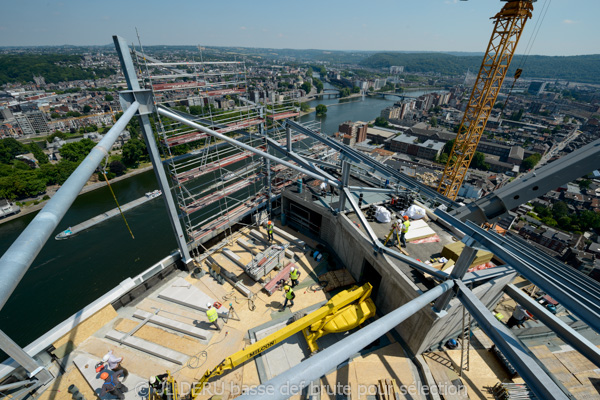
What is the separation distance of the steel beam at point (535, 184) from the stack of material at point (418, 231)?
157 inches

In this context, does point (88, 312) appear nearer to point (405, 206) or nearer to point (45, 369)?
point (45, 369)

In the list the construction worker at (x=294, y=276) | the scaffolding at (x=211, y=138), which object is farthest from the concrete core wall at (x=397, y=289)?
the scaffolding at (x=211, y=138)

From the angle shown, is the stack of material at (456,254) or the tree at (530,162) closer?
the stack of material at (456,254)

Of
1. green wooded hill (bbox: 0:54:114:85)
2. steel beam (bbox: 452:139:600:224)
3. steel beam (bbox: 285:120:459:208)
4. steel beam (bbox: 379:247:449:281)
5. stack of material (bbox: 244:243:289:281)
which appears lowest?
green wooded hill (bbox: 0:54:114:85)

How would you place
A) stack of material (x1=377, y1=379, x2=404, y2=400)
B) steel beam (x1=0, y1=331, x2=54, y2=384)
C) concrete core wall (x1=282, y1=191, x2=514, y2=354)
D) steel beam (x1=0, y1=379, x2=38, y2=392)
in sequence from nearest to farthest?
steel beam (x1=0, y1=331, x2=54, y2=384) → steel beam (x1=0, y1=379, x2=38, y2=392) → stack of material (x1=377, y1=379, x2=404, y2=400) → concrete core wall (x1=282, y1=191, x2=514, y2=354)

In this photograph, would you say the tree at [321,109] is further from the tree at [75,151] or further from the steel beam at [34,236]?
the steel beam at [34,236]

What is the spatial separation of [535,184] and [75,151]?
7717 cm

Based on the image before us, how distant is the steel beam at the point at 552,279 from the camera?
19.1ft

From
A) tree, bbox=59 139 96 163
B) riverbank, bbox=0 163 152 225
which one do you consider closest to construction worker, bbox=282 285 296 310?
riverbank, bbox=0 163 152 225

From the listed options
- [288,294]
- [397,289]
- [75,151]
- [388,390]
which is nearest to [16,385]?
[288,294]

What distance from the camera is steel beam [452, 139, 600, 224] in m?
7.92

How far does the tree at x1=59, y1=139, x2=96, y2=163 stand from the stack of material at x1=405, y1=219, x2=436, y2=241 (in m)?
69.1

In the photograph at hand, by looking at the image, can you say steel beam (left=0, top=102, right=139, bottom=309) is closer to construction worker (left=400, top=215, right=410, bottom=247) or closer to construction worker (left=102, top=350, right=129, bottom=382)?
construction worker (left=102, top=350, right=129, bottom=382)

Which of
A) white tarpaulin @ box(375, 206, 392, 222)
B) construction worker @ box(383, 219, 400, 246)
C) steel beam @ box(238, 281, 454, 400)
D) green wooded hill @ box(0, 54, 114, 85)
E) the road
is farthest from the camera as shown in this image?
green wooded hill @ box(0, 54, 114, 85)
